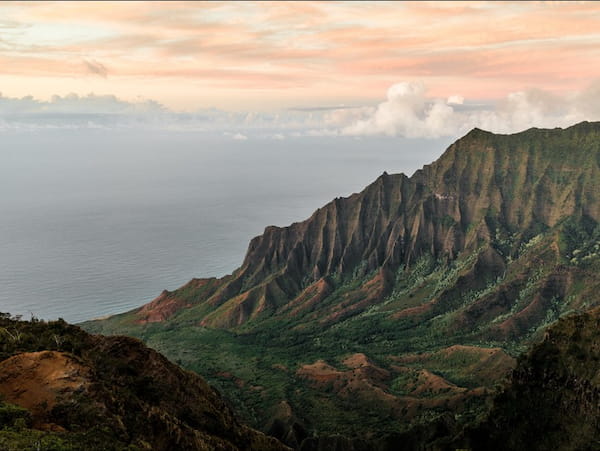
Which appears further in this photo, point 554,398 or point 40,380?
point 554,398

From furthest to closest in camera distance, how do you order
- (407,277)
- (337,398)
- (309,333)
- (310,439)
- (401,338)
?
(407,277)
(309,333)
(401,338)
(337,398)
(310,439)

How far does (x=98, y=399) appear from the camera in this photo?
37.7 m

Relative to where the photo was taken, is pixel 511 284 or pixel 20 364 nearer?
pixel 20 364

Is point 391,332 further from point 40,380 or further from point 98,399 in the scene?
point 40,380

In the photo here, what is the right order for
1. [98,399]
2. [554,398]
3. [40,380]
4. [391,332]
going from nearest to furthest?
1. [40,380]
2. [98,399]
3. [554,398]
4. [391,332]

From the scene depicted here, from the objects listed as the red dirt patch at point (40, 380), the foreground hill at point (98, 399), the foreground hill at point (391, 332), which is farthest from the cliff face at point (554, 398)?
the red dirt patch at point (40, 380)

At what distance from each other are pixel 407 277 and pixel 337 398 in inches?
3528

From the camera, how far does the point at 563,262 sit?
167500 millimetres

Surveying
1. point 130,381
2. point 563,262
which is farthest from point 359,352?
point 130,381

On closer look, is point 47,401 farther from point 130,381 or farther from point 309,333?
point 309,333

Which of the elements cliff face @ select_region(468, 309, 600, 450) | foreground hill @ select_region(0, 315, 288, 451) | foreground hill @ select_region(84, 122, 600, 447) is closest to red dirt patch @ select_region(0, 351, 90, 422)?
foreground hill @ select_region(0, 315, 288, 451)

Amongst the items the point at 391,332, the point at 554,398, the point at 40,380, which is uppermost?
the point at 40,380

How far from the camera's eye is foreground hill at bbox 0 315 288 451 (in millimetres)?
33781

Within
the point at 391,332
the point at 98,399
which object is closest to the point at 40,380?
the point at 98,399
